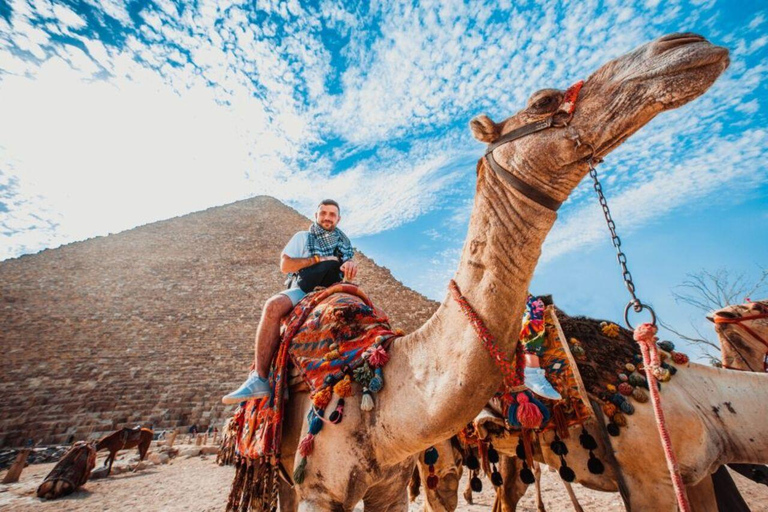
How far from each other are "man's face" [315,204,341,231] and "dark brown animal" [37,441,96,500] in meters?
6.99

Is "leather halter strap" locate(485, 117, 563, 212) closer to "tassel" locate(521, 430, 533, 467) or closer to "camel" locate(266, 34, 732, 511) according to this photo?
"camel" locate(266, 34, 732, 511)

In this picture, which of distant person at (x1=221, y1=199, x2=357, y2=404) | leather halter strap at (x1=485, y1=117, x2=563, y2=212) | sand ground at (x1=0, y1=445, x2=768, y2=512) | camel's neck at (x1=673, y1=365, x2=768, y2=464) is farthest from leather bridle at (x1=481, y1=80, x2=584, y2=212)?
sand ground at (x1=0, y1=445, x2=768, y2=512)

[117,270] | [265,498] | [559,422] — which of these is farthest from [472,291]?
[117,270]

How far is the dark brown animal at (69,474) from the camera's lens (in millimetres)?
5641

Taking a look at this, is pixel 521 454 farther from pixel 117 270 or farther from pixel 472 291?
pixel 117 270

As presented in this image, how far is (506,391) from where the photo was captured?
1.65 m

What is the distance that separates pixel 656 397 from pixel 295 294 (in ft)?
5.50

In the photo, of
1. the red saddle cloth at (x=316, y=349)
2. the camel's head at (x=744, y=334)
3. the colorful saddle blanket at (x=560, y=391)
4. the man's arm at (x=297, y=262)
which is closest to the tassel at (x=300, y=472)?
the red saddle cloth at (x=316, y=349)

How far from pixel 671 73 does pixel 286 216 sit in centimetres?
5200

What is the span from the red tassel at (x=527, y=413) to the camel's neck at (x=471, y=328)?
0.47 m

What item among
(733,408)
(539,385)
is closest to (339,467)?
(539,385)

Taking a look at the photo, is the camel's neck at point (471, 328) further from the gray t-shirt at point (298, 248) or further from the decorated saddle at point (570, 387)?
the gray t-shirt at point (298, 248)

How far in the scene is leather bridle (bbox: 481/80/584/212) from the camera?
105 centimetres

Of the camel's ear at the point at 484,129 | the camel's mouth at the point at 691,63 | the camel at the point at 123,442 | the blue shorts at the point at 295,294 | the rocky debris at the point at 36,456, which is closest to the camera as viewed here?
the camel's mouth at the point at 691,63
